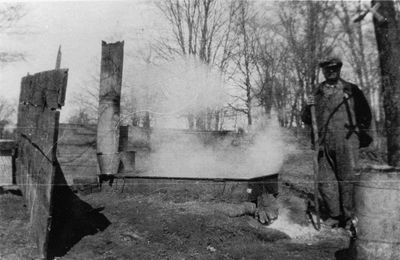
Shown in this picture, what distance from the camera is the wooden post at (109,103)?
1042 centimetres

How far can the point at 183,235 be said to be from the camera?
6.21 meters

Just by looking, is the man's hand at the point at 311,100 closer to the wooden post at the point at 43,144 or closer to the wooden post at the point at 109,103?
the wooden post at the point at 43,144

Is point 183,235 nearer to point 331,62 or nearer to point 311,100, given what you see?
point 311,100

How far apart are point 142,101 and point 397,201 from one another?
63.3ft

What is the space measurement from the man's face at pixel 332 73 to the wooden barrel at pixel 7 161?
7.95 m

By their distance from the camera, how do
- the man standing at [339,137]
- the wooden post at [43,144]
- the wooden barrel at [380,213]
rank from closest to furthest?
the wooden barrel at [380,213] < the wooden post at [43,144] < the man standing at [339,137]

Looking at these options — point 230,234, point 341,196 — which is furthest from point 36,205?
point 341,196

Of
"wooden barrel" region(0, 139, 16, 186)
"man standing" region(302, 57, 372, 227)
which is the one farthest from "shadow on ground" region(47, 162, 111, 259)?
"man standing" region(302, 57, 372, 227)

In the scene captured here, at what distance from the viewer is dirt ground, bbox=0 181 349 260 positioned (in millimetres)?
5492

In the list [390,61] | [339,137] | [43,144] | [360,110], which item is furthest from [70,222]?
[390,61]

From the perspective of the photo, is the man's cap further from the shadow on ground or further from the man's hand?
the shadow on ground

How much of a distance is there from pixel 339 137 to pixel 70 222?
4.99 m

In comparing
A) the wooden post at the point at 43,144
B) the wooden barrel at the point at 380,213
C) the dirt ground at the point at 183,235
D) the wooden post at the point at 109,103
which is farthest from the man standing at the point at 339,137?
the wooden post at the point at 109,103

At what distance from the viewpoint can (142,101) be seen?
22594 mm
